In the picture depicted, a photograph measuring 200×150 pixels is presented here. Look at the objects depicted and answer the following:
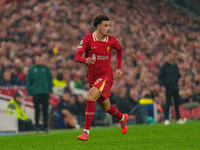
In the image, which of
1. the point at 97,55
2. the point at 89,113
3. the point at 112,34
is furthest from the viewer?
the point at 112,34

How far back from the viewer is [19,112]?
1209 cm

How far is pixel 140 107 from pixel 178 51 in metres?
8.07

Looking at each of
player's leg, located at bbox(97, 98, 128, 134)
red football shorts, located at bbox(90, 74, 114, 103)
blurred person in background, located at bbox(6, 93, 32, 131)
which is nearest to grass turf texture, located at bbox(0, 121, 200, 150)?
player's leg, located at bbox(97, 98, 128, 134)

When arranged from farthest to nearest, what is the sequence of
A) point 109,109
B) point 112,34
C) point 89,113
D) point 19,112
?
1. point 112,34
2. point 19,112
3. point 109,109
4. point 89,113

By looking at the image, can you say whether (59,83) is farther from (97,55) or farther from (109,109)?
(97,55)

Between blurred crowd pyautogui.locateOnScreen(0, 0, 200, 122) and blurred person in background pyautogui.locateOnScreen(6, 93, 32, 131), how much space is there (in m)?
0.81

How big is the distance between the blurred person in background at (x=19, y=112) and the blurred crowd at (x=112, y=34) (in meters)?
0.81

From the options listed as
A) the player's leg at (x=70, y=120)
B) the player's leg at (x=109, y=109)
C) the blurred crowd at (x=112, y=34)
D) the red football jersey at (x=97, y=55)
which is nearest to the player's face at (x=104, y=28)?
the red football jersey at (x=97, y=55)

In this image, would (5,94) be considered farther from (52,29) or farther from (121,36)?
(121,36)

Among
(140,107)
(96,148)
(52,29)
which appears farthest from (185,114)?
(96,148)

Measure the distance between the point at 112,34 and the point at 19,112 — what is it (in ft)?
27.4

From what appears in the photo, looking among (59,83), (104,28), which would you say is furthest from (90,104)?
(59,83)

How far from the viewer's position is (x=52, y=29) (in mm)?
17203

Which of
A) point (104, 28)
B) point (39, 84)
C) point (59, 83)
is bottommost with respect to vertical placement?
point (59, 83)
